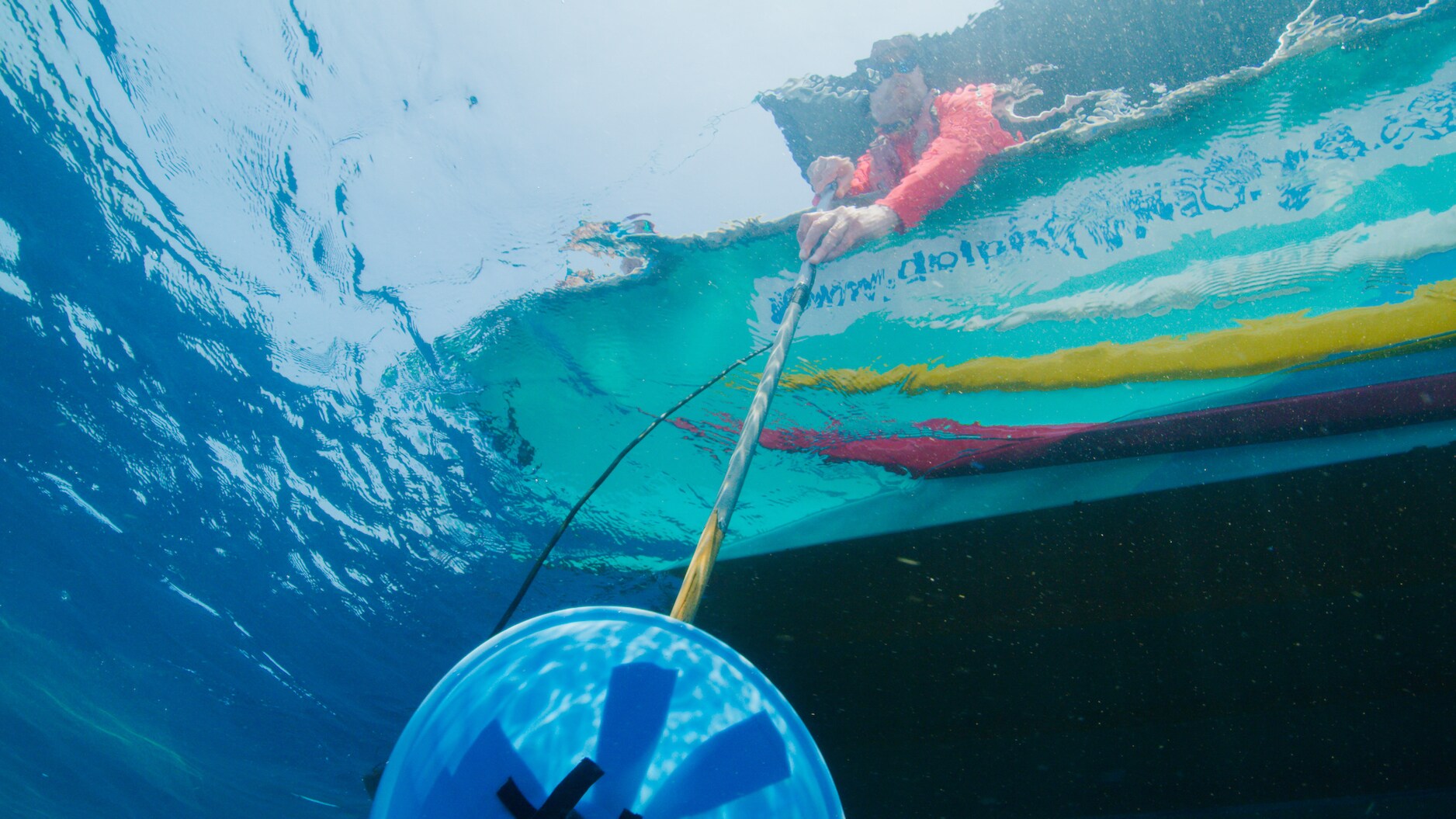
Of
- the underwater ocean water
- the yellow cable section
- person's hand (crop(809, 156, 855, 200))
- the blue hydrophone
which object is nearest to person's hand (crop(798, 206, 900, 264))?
the underwater ocean water

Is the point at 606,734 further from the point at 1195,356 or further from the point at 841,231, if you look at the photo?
the point at 1195,356

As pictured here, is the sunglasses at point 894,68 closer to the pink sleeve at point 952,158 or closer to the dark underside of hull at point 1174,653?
the pink sleeve at point 952,158

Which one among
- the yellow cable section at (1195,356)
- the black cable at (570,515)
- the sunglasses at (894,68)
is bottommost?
the yellow cable section at (1195,356)

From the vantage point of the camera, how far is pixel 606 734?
1314 mm

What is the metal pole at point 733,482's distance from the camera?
1.74 metres

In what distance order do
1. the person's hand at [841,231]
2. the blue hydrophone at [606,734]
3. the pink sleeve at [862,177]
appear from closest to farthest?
the blue hydrophone at [606,734] < the person's hand at [841,231] < the pink sleeve at [862,177]

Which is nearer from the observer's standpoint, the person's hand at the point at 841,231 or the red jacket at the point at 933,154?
the person's hand at the point at 841,231

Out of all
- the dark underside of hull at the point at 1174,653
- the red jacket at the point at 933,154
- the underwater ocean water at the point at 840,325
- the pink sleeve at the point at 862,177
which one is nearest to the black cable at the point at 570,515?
the red jacket at the point at 933,154

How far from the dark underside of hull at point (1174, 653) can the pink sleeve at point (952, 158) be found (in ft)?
8.18

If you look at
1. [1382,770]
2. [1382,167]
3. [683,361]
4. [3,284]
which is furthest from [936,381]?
[3,284]

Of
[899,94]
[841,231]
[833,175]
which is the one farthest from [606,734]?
[899,94]

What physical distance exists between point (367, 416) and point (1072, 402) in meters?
7.89

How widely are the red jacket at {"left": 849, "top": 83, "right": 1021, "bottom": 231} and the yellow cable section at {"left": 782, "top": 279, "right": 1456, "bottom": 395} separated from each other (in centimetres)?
163

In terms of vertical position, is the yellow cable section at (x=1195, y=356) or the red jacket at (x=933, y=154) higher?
the red jacket at (x=933, y=154)
